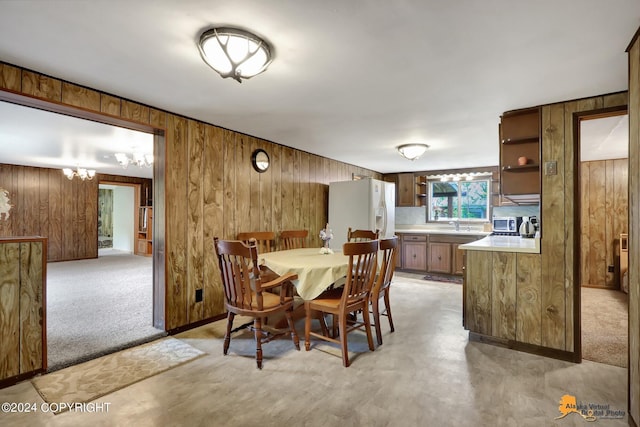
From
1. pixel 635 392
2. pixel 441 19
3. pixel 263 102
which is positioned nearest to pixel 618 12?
pixel 441 19

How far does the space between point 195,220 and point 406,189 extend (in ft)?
15.9

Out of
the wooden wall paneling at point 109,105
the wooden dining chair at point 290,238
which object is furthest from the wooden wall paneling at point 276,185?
the wooden wall paneling at point 109,105

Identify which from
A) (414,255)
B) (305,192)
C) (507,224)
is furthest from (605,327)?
(305,192)

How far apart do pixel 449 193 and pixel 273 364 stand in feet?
17.9

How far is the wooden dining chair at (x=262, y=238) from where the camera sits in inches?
142

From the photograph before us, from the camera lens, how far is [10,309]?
2.04 meters

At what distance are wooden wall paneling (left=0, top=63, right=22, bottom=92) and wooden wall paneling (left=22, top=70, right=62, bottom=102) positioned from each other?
0.08 feet

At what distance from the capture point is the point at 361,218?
15.5 feet

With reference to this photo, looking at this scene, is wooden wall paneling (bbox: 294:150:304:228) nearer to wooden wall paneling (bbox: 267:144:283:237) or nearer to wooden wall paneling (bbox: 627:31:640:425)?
wooden wall paneling (bbox: 267:144:283:237)

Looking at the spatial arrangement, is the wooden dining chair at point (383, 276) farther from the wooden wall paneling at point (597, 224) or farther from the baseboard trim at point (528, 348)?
the wooden wall paneling at point (597, 224)

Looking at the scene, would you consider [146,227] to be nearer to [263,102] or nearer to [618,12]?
[263,102]

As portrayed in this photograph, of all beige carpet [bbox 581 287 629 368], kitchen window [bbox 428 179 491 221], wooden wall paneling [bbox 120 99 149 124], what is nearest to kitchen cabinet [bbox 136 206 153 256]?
wooden wall paneling [bbox 120 99 149 124]

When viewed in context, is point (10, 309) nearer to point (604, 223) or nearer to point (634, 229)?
point (634, 229)

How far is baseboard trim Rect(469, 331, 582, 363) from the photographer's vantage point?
2433mm
